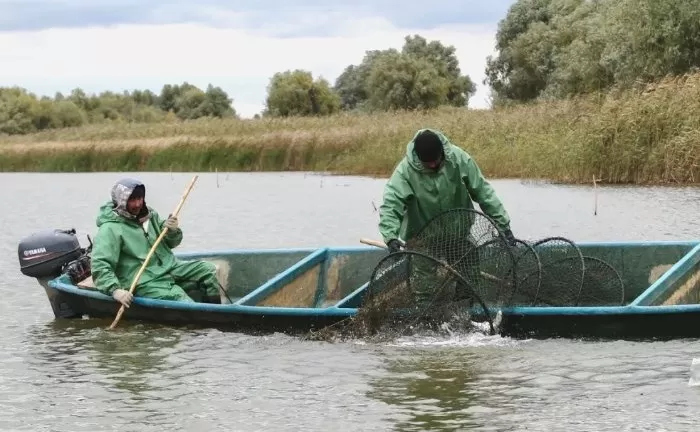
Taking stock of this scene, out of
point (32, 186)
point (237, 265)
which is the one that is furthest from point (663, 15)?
point (237, 265)

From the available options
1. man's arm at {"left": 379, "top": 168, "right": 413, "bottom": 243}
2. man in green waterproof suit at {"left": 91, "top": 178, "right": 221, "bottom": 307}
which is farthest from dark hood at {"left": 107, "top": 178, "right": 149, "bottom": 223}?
man's arm at {"left": 379, "top": 168, "right": 413, "bottom": 243}

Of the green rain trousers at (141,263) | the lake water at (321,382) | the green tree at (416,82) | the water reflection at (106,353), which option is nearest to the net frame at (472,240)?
the lake water at (321,382)

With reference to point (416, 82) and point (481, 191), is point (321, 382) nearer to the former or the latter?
point (481, 191)

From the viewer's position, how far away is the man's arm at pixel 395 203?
1027cm

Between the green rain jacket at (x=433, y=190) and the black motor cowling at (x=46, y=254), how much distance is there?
3.41 metres

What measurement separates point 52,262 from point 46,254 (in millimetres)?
93

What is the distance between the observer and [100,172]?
46531mm

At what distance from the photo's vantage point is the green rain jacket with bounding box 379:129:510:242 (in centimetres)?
1038

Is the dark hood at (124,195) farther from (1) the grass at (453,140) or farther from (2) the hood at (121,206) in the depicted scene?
(1) the grass at (453,140)

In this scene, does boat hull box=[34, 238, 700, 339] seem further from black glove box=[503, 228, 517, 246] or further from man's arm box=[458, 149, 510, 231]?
man's arm box=[458, 149, 510, 231]

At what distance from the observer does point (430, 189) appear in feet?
34.3

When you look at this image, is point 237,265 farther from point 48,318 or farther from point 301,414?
point 301,414

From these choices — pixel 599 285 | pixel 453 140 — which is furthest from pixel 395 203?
pixel 453 140

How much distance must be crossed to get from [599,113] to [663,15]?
37.0 feet
